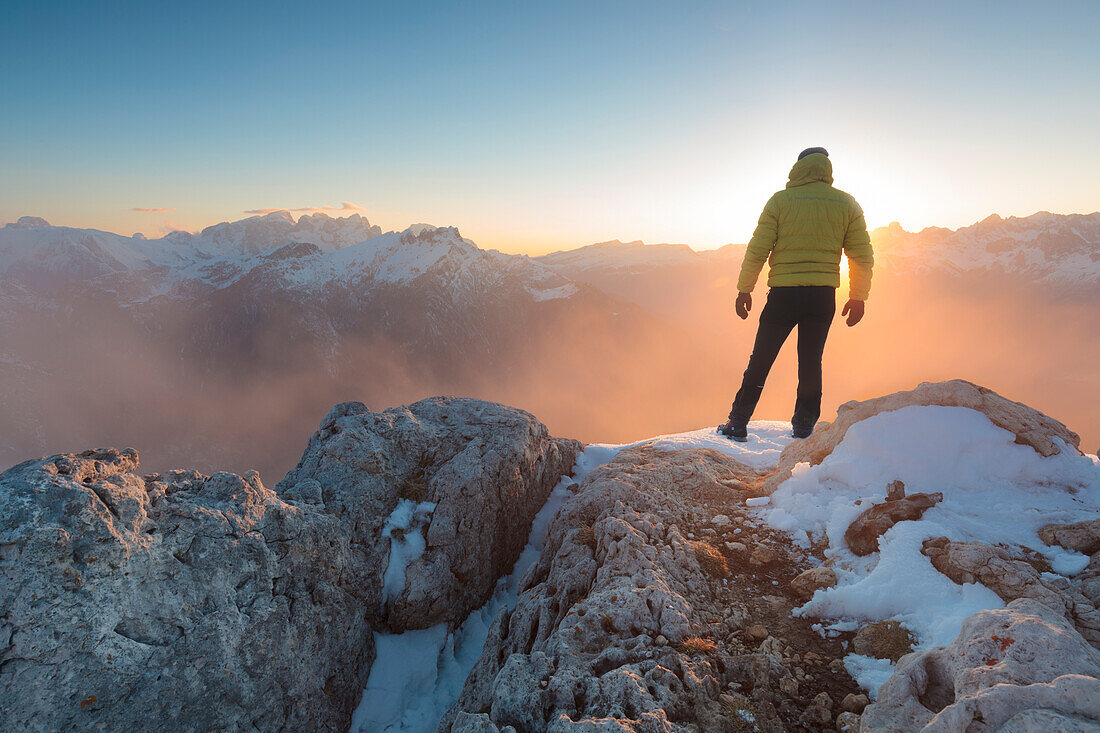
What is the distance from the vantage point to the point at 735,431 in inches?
493

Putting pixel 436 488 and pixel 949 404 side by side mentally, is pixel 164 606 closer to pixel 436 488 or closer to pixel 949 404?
pixel 436 488

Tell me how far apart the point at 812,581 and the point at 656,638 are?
227 centimetres

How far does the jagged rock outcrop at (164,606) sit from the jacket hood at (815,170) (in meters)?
11.1

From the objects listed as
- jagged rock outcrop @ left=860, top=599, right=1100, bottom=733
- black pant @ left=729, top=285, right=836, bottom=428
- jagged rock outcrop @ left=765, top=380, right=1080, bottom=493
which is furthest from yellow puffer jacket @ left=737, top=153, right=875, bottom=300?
jagged rock outcrop @ left=860, top=599, right=1100, bottom=733

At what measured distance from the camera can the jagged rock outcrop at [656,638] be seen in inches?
178

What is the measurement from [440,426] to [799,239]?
29.5 ft

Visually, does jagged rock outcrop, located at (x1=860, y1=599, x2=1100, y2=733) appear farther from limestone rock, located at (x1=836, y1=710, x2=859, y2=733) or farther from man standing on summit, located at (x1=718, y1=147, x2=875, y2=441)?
man standing on summit, located at (x1=718, y1=147, x2=875, y2=441)

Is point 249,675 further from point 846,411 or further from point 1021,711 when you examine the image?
point 846,411

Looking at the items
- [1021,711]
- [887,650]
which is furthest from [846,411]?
[1021,711]

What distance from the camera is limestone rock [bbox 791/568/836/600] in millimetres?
5984

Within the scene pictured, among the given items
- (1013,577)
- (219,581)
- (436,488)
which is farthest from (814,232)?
(219,581)

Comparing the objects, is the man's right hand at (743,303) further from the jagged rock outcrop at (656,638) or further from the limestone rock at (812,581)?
the limestone rock at (812,581)

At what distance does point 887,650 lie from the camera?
4.73 metres

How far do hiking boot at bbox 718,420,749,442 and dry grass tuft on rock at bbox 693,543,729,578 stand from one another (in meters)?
5.59
